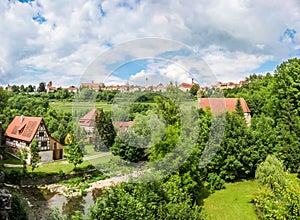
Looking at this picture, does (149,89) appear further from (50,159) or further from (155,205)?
(50,159)

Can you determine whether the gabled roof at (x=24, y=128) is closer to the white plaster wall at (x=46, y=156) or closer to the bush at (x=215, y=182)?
the white plaster wall at (x=46, y=156)

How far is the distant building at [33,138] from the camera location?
80.1 feet

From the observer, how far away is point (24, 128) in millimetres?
25234

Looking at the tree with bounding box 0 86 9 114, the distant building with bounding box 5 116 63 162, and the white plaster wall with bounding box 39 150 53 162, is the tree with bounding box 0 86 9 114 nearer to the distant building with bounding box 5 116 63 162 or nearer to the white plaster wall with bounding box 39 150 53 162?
the distant building with bounding box 5 116 63 162

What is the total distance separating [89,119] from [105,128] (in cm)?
74

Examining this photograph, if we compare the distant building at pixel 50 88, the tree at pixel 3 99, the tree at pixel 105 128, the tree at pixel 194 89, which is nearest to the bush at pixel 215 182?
the tree at pixel 194 89

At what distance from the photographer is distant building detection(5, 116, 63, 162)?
24.4m

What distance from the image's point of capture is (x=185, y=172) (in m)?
11.9

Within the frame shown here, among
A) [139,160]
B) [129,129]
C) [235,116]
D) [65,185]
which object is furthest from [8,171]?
[235,116]

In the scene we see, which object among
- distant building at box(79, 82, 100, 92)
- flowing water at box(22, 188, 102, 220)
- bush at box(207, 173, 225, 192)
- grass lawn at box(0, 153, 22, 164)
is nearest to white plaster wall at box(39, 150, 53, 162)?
grass lawn at box(0, 153, 22, 164)

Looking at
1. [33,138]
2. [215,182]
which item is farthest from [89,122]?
[33,138]

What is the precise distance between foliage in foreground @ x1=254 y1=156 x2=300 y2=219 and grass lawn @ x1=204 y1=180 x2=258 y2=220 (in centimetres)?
78

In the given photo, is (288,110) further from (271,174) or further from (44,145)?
(44,145)

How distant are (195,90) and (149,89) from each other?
272 centimetres
